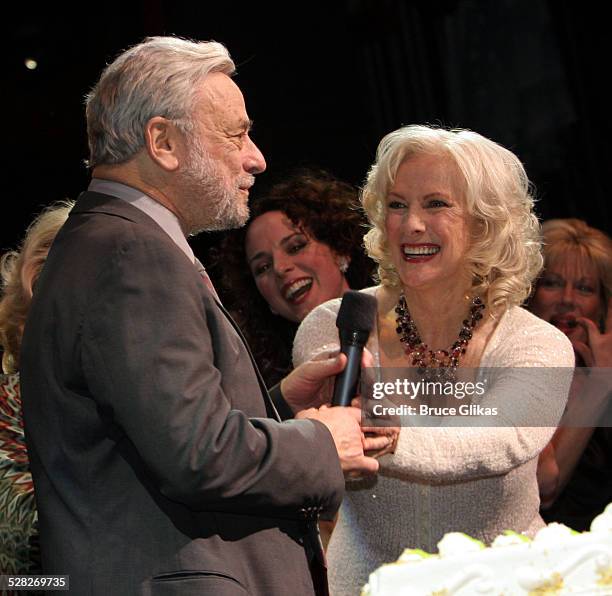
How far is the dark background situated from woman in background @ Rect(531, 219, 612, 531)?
90mm

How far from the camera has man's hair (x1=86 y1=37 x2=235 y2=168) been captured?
6.06ft

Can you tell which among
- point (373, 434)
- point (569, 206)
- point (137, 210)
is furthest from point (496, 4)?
point (137, 210)

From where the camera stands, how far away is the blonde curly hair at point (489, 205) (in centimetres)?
254

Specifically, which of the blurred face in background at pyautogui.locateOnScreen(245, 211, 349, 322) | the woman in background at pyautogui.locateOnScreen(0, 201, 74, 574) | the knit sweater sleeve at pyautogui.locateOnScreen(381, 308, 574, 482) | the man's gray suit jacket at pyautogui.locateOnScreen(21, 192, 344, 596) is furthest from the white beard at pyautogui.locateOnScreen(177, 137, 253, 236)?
the blurred face in background at pyautogui.locateOnScreen(245, 211, 349, 322)

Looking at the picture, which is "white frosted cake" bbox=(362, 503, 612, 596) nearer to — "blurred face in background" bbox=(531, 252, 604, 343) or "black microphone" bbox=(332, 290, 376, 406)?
"black microphone" bbox=(332, 290, 376, 406)

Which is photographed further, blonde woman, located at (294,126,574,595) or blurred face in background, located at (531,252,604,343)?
blurred face in background, located at (531,252,604,343)

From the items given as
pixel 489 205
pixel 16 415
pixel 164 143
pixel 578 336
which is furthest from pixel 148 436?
pixel 578 336

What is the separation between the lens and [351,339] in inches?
75.9

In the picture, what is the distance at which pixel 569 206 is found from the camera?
10.4 feet

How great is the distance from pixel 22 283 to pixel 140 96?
1.09 m

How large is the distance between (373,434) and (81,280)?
2.42 feet

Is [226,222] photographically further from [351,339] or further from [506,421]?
[506,421]

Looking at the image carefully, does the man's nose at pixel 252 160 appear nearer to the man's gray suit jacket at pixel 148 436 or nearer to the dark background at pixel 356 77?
the man's gray suit jacket at pixel 148 436

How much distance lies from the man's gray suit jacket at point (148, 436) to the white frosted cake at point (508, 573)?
344 mm
